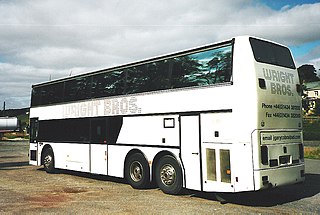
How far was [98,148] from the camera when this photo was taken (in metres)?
12.1

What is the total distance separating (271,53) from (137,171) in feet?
17.4

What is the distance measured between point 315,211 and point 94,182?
756 cm

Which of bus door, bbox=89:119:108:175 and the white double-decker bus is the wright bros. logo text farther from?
bus door, bbox=89:119:108:175

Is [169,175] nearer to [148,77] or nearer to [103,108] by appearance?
[148,77]

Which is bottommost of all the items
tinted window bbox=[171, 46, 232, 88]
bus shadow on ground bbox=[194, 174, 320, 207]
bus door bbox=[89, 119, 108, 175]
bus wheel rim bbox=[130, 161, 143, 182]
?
bus shadow on ground bbox=[194, 174, 320, 207]

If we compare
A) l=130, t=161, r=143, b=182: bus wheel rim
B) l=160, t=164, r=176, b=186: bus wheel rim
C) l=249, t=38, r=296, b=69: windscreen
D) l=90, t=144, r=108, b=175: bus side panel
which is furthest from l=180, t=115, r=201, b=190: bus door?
l=90, t=144, r=108, b=175: bus side panel

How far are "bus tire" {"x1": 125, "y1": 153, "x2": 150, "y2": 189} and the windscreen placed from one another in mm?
4565

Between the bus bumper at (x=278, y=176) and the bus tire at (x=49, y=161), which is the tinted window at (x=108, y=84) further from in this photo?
the bus bumper at (x=278, y=176)

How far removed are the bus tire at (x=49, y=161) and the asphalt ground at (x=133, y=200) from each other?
2.57 meters

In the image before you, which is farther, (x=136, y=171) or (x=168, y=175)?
(x=136, y=171)

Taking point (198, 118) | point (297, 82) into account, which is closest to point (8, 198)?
point (198, 118)

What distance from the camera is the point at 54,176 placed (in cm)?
1396

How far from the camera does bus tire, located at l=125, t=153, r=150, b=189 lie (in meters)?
10.2

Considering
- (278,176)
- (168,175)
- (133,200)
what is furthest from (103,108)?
(278,176)
